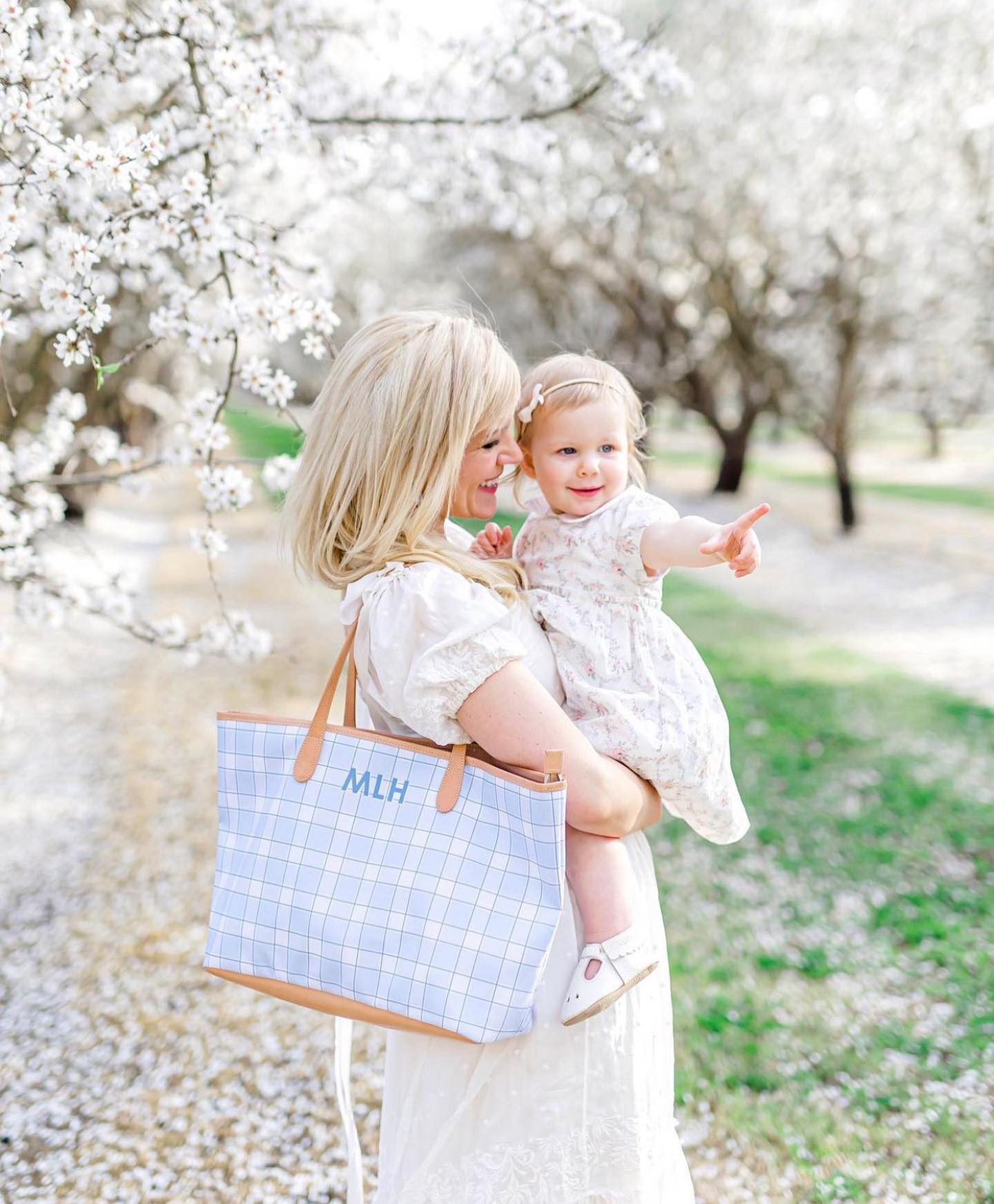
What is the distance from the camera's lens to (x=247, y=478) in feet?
11.5

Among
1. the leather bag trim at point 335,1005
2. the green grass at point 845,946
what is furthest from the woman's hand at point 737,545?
the green grass at point 845,946

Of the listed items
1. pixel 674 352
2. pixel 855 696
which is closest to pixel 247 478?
pixel 855 696

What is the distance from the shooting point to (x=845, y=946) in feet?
16.1

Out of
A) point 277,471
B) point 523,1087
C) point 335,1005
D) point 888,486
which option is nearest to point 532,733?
point 335,1005

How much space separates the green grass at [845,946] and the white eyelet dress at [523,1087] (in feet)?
5.65

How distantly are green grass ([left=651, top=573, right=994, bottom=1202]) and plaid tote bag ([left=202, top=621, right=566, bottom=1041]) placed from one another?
7.18ft

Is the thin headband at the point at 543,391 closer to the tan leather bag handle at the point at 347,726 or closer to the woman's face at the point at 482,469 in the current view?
the woman's face at the point at 482,469

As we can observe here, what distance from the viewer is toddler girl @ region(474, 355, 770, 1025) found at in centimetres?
183

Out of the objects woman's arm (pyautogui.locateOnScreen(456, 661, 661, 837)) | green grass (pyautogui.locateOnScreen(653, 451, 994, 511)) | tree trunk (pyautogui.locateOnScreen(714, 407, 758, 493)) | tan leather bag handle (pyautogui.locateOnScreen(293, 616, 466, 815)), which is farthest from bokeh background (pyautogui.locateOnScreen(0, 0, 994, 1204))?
green grass (pyautogui.locateOnScreen(653, 451, 994, 511))

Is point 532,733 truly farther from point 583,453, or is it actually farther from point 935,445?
point 935,445

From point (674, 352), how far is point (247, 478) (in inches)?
723

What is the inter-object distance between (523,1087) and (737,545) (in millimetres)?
994

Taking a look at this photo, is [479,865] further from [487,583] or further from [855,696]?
[855,696]

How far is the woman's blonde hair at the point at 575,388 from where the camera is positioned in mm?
1980
